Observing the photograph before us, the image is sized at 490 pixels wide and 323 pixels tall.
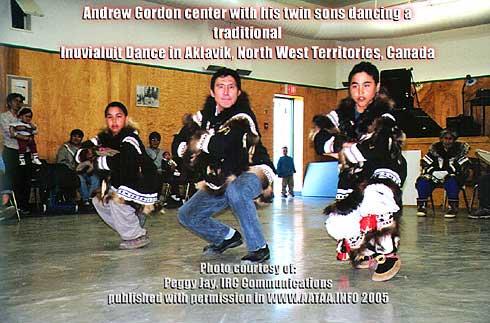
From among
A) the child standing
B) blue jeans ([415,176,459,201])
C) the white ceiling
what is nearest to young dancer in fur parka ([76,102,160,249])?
the child standing

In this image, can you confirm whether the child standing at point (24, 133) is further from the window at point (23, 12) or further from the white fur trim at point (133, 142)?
the white fur trim at point (133, 142)

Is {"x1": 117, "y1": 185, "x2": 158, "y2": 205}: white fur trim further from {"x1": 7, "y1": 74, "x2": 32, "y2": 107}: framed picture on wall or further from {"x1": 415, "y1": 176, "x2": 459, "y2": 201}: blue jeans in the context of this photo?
{"x1": 7, "y1": 74, "x2": 32, "y2": 107}: framed picture on wall

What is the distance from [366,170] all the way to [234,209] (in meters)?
0.82

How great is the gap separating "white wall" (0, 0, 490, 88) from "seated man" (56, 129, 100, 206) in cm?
180

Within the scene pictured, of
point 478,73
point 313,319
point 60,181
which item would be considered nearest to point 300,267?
point 313,319

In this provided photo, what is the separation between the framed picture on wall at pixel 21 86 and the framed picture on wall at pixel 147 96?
2084 millimetres

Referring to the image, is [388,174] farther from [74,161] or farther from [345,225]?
[74,161]

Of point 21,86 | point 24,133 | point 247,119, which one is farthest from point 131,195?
point 21,86

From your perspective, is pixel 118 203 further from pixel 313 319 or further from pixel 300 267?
pixel 313 319

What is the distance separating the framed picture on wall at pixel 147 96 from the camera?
1072 centimetres

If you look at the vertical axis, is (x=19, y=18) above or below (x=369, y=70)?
above

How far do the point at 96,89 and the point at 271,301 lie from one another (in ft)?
27.9

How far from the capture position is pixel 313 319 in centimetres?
209

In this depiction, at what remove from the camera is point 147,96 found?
10828mm
